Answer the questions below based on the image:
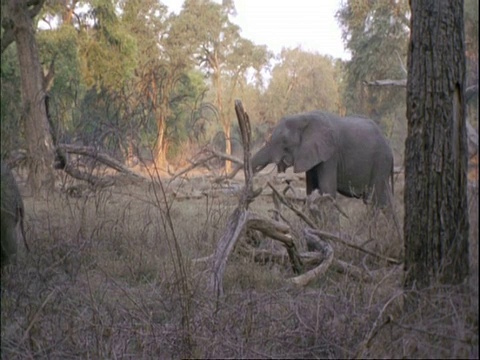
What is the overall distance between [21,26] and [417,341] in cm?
945

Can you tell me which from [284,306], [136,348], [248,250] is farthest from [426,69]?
[248,250]

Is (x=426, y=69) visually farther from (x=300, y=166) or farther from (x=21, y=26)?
(x=21, y=26)

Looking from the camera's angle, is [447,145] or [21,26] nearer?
[447,145]

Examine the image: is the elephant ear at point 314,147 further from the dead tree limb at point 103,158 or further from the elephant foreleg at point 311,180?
the dead tree limb at point 103,158

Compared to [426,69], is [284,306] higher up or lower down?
lower down

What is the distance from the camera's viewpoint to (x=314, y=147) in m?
9.35

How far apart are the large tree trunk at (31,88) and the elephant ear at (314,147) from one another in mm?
3170

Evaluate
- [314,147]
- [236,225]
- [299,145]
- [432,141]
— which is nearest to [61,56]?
[299,145]

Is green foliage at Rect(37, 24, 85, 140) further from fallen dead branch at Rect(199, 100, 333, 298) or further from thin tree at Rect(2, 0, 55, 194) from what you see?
fallen dead branch at Rect(199, 100, 333, 298)

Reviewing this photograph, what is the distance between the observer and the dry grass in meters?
2.23

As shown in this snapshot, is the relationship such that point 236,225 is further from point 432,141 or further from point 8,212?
point 432,141

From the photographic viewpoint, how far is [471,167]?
5.78ft

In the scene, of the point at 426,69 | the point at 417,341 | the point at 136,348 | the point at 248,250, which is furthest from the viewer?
the point at 248,250

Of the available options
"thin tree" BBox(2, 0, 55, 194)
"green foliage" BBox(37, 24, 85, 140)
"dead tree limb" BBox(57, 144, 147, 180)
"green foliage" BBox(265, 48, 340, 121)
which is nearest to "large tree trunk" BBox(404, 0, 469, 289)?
"dead tree limb" BBox(57, 144, 147, 180)
